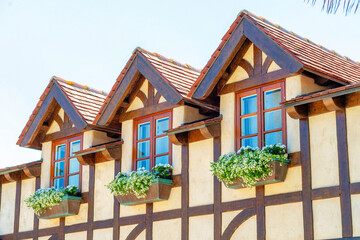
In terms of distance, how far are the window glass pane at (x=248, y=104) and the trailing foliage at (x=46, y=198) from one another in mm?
5387

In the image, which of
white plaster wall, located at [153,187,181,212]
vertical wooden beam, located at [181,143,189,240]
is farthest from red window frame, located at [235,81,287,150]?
white plaster wall, located at [153,187,181,212]

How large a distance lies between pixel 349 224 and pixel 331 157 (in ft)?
4.47

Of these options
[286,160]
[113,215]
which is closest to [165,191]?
[113,215]

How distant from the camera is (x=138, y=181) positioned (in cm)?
1617

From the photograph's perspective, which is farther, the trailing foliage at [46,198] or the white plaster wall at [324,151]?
the trailing foliage at [46,198]

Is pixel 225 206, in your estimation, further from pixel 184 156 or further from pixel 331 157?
pixel 331 157

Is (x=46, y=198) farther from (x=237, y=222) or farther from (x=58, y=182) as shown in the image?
(x=237, y=222)

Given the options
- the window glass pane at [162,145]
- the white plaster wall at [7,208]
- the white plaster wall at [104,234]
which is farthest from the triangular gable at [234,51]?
the white plaster wall at [7,208]

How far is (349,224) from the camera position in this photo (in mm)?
13023

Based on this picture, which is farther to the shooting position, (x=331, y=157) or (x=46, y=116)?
(x=46, y=116)

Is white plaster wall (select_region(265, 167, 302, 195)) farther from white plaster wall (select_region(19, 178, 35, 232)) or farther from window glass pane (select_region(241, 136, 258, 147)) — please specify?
white plaster wall (select_region(19, 178, 35, 232))

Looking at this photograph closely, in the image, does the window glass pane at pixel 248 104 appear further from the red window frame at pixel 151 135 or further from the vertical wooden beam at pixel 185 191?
the red window frame at pixel 151 135

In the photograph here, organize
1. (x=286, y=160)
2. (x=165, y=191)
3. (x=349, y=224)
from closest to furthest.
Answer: (x=349, y=224) < (x=286, y=160) < (x=165, y=191)

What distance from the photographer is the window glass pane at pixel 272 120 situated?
48.6 feet
